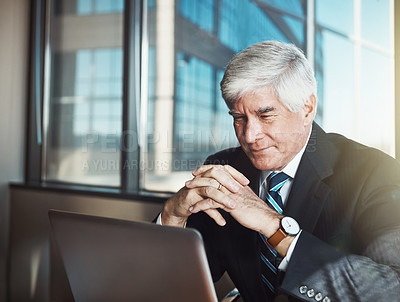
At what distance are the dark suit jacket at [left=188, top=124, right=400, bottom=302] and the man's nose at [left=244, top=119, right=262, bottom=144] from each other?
0.37ft

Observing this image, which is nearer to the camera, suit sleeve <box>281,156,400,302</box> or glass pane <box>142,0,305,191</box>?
suit sleeve <box>281,156,400,302</box>

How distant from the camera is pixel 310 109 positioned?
1370 mm

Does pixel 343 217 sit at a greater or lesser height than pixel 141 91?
lesser

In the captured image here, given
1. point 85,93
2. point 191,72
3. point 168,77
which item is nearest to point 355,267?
point 191,72

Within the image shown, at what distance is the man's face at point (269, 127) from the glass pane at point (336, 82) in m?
0.17

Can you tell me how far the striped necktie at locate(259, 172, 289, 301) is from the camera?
4.19 ft

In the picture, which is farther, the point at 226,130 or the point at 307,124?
the point at 226,130

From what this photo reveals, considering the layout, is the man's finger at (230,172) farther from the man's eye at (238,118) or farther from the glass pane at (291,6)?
the glass pane at (291,6)

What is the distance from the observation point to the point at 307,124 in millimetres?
1361

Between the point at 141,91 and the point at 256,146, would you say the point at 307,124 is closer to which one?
the point at 256,146

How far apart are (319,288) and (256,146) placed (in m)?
0.56

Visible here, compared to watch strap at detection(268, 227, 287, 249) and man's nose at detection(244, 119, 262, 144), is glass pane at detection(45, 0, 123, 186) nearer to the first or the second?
A: man's nose at detection(244, 119, 262, 144)

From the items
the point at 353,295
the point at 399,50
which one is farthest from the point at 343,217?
the point at 399,50

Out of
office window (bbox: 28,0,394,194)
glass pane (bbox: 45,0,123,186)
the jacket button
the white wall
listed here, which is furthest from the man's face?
the white wall
